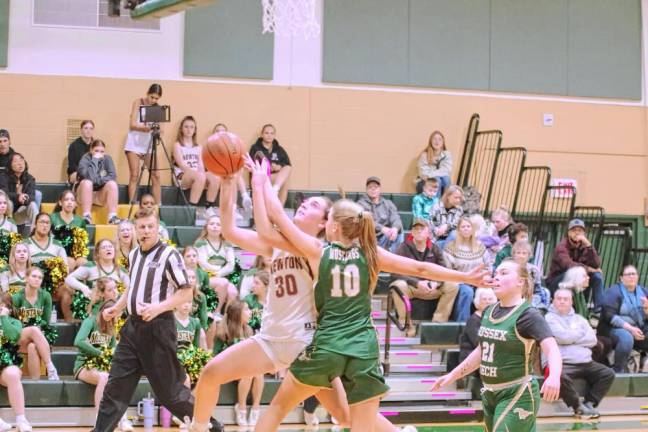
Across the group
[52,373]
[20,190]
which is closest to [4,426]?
[52,373]

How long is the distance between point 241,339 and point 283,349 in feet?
14.6

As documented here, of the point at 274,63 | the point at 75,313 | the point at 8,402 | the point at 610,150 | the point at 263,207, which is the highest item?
the point at 274,63

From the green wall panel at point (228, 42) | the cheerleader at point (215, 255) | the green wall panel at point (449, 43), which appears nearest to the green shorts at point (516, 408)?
the cheerleader at point (215, 255)

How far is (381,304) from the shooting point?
1267 centimetres

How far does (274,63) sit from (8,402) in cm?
728

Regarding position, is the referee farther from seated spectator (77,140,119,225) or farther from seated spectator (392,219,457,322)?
→ seated spectator (77,140,119,225)

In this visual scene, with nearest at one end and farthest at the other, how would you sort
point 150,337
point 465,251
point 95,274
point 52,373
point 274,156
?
1. point 150,337
2. point 52,373
3. point 95,274
4. point 465,251
5. point 274,156

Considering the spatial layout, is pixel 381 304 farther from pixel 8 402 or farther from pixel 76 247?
pixel 8 402

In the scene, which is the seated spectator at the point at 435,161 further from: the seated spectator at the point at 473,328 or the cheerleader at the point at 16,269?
the cheerleader at the point at 16,269

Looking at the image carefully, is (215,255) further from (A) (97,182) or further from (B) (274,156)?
(B) (274,156)

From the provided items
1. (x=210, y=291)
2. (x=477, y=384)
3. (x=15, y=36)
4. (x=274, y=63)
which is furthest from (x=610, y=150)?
(x=15, y=36)

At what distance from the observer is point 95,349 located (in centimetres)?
965

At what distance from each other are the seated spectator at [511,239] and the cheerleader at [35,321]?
555 centimetres

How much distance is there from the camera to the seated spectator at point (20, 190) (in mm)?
12055
